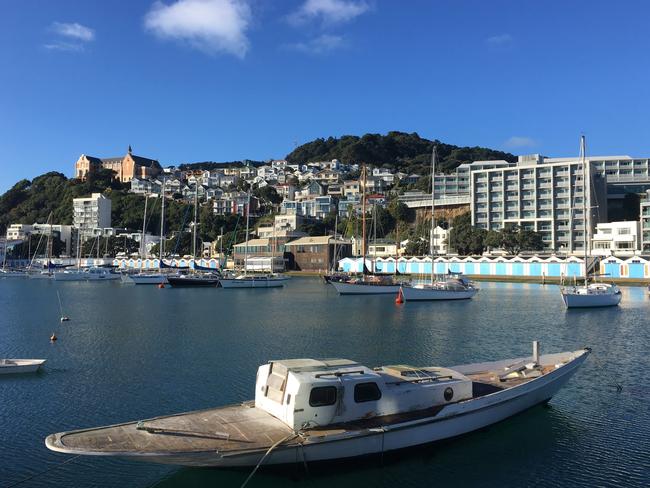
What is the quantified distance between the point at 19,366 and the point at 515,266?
9882cm

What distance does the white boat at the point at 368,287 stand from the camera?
75056 mm

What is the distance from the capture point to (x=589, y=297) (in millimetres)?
55156

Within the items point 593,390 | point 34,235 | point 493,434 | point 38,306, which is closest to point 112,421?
point 493,434

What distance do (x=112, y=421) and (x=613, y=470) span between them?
53.3 ft

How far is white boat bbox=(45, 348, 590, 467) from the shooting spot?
12.8m

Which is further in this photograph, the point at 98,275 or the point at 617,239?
the point at 98,275

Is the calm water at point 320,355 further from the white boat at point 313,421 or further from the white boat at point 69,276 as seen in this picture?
the white boat at point 69,276

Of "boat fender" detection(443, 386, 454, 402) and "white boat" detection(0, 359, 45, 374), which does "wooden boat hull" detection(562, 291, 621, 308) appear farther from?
"white boat" detection(0, 359, 45, 374)

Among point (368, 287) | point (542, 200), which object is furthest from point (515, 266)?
point (368, 287)

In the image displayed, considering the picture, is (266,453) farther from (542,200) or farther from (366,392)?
(542,200)

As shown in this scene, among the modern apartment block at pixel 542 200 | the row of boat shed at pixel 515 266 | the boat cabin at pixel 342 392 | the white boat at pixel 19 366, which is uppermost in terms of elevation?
the modern apartment block at pixel 542 200

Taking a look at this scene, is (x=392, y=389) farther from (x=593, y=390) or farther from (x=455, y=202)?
(x=455, y=202)

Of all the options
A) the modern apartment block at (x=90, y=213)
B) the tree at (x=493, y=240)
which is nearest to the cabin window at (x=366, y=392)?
the tree at (x=493, y=240)

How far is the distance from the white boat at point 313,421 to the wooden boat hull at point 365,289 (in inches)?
2245
